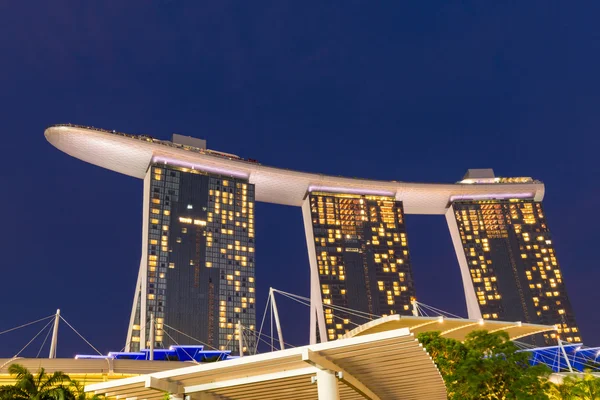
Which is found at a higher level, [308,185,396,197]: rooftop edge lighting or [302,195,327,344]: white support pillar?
[308,185,396,197]: rooftop edge lighting

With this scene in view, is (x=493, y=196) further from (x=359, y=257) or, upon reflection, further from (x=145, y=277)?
(x=145, y=277)

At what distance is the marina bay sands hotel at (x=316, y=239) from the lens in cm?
10900

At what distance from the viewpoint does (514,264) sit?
140 m

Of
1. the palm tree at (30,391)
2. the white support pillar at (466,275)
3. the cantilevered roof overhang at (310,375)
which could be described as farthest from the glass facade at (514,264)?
the palm tree at (30,391)

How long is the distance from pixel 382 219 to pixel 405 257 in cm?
1092

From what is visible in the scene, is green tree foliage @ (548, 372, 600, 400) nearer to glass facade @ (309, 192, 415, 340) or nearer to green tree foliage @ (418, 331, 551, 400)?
green tree foliage @ (418, 331, 551, 400)

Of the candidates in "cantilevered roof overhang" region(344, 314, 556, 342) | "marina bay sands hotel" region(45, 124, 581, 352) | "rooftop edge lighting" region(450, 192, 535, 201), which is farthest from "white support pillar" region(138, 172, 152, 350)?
"rooftop edge lighting" region(450, 192, 535, 201)

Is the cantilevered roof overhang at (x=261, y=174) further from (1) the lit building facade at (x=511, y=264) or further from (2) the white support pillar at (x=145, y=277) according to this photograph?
(2) the white support pillar at (x=145, y=277)

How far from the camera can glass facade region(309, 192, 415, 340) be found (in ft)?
413

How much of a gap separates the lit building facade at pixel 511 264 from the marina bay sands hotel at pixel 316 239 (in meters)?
0.26

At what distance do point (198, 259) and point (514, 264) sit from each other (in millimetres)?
76121

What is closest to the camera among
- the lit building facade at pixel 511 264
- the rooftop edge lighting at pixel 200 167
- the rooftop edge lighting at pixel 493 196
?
the rooftop edge lighting at pixel 200 167

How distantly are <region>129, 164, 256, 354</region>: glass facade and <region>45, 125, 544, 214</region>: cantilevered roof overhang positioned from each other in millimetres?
2996

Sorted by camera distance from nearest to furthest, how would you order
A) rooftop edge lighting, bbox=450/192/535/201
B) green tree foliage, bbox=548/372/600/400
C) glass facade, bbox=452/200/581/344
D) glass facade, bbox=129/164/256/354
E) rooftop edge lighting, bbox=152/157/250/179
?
green tree foliage, bbox=548/372/600/400
glass facade, bbox=129/164/256/354
rooftop edge lighting, bbox=152/157/250/179
glass facade, bbox=452/200/581/344
rooftop edge lighting, bbox=450/192/535/201
